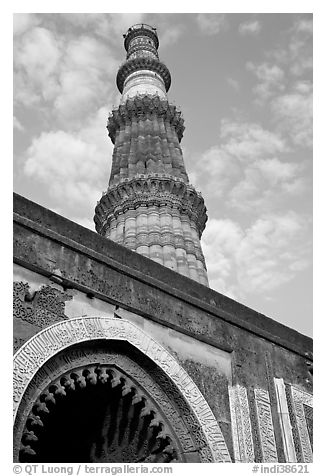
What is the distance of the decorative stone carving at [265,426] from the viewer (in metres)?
5.41

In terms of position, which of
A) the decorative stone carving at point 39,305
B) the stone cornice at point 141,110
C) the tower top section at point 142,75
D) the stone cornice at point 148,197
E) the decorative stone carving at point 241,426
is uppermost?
the tower top section at point 142,75

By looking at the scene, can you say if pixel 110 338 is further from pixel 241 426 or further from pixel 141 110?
pixel 141 110

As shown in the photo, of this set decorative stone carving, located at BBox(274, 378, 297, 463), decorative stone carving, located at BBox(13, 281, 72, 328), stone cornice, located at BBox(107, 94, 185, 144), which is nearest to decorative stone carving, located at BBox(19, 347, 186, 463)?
decorative stone carving, located at BBox(13, 281, 72, 328)

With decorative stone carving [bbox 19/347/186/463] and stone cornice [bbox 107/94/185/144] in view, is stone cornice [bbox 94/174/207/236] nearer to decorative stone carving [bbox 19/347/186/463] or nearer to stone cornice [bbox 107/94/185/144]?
stone cornice [bbox 107/94/185/144]

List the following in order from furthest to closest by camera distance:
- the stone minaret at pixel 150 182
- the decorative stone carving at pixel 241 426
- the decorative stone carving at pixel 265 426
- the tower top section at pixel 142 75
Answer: the tower top section at pixel 142 75 < the stone minaret at pixel 150 182 < the decorative stone carving at pixel 265 426 < the decorative stone carving at pixel 241 426

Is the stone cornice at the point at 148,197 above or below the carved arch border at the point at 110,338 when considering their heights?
above

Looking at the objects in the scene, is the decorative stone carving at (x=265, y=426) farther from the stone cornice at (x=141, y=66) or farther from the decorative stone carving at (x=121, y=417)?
the stone cornice at (x=141, y=66)

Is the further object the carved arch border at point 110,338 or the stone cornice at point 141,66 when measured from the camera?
the stone cornice at point 141,66

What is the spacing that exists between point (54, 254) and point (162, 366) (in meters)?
1.31

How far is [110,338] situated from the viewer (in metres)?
4.75

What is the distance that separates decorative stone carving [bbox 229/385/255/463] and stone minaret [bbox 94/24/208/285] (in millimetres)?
8926

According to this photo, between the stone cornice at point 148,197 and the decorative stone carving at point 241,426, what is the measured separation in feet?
34.7

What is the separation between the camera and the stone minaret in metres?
15.1

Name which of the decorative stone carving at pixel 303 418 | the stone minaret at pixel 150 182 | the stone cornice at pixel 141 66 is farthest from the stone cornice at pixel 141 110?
the decorative stone carving at pixel 303 418
